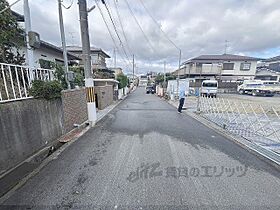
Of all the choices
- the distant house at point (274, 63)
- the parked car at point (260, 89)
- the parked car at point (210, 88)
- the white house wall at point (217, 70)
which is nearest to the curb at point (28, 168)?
the parked car at point (210, 88)

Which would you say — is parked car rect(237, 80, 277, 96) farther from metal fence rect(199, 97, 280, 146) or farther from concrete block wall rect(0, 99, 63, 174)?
concrete block wall rect(0, 99, 63, 174)

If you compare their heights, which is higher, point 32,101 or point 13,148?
point 32,101

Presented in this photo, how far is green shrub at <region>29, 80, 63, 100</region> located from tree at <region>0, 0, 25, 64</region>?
1.54m

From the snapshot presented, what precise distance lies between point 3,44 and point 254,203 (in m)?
7.46

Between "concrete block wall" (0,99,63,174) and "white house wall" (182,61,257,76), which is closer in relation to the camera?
"concrete block wall" (0,99,63,174)

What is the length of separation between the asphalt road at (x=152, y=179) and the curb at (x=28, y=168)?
151mm

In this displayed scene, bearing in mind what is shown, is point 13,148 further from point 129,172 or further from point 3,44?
point 3,44

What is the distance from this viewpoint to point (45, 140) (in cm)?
529

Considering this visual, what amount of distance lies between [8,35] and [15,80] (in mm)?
1484

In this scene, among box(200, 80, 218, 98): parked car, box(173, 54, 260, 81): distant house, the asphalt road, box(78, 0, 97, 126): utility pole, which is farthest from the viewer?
box(173, 54, 260, 81): distant house

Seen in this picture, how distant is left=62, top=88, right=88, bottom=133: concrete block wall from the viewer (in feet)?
22.2

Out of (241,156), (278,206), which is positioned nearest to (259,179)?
(278,206)

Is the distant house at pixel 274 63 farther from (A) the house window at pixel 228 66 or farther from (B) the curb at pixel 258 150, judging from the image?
(B) the curb at pixel 258 150

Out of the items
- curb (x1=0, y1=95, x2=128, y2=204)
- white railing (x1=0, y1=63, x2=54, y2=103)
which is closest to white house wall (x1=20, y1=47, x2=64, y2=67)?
white railing (x1=0, y1=63, x2=54, y2=103)
